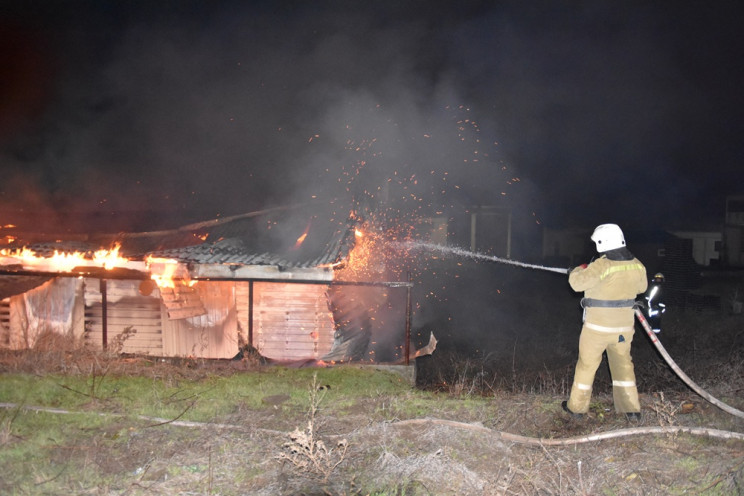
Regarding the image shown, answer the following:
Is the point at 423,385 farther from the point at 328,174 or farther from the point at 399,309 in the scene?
the point at 328,174

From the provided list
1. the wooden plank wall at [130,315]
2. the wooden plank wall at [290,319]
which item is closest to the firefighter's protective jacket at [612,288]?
the wooden plank wall at [290,319]

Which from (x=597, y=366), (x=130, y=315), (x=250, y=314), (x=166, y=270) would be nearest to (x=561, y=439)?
(x=597, y=366)

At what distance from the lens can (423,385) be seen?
838 cm

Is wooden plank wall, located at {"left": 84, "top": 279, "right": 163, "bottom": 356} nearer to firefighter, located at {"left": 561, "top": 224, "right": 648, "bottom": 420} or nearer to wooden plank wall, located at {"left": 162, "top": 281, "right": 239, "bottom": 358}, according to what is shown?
wooden plank wall, located at {"left": 162, "top": 281, "right": 239, "bottom": 358}

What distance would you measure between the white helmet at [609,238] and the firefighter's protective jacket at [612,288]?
0.13 meters

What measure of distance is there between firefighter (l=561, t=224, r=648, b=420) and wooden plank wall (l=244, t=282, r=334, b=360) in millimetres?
4210

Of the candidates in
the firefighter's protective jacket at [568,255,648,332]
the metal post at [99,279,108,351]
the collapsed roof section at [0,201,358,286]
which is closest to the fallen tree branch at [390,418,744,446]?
the firefighter's protective jacket at [568,255,648,332]

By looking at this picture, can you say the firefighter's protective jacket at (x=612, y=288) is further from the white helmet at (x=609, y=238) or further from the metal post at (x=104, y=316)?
the metal post at (x=104, y=316)

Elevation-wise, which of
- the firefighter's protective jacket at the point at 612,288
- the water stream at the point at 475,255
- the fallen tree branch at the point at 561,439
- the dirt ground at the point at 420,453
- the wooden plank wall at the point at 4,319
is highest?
the water stream at the point at 475,255

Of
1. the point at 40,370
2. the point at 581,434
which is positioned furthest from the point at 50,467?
the point at 581,434

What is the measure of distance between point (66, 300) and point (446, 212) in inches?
747

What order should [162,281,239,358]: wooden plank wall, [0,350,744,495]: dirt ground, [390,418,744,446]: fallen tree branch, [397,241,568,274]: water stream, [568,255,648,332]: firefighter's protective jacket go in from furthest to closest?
1. [162,281,239,358]: wooden plank wall
2. [397,241,568,274]: water stream
3. [568,255,648,332]: firefighter's protective jacket
4. [390,418,744,446]: fallen tree branch
5. [0,350,744,495]: dirt ground

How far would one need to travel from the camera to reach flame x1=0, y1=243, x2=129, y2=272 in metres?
6.94

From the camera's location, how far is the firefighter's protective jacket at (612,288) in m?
4.26
